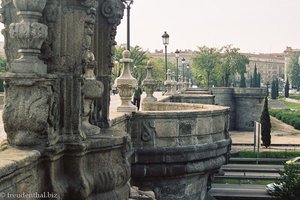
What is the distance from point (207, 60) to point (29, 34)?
8998 centimetres

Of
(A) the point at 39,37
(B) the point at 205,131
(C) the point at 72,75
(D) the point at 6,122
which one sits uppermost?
(A) the point at 39,37

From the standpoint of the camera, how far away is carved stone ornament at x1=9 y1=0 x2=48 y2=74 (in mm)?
5250

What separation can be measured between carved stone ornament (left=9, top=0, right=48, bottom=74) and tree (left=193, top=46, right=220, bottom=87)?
3464 inches

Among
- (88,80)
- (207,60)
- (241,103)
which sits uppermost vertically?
(207,60)

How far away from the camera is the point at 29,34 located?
5293mm

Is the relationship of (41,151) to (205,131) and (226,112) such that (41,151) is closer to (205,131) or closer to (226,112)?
(205,131)

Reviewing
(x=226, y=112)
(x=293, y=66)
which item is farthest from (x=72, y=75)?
(x=293, y=66)

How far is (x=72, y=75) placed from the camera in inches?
231

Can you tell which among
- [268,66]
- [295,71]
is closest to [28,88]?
[295,71]

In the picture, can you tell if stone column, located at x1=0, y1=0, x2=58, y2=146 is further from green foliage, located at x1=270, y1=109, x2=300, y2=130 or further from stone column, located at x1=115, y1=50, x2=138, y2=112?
green foliage, located at x1=270, y1=109, x2=300, y2=130

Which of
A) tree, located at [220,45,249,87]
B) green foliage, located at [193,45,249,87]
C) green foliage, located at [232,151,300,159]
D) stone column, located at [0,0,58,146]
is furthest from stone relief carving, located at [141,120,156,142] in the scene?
tree, located at [220,45,249,87]

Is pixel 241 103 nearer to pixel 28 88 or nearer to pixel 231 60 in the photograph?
pixel 231 60

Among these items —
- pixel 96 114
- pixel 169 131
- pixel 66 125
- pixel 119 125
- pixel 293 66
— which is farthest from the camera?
pixel 293 66

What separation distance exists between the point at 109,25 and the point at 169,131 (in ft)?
13.0
